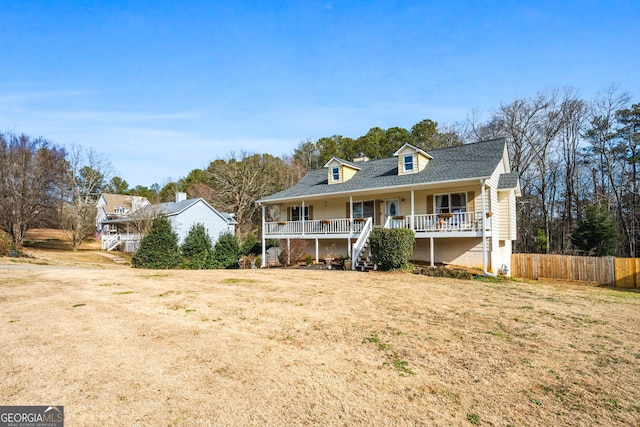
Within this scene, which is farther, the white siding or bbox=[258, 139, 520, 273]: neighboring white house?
the white siding

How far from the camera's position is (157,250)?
19.5m

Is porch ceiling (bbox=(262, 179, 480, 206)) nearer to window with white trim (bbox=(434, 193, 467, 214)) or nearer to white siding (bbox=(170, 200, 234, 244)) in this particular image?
window with white trim (bbox=(434, 193, 467, 214))

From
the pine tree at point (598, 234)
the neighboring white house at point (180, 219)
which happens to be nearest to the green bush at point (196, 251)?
the neighboring white house at point (180, 219)

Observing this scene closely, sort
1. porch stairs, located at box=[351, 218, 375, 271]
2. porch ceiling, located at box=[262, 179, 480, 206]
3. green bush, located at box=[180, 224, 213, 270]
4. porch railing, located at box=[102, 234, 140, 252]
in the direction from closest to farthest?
porch stairs, located at box=[351, 218, 375, 271] < porch ceiling, located at box=[262, 179, 480, 206] < green bush, located at box=[180, 224, 213, 270] < porch railing, located at box=[102, 234, 140, 252]

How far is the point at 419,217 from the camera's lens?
17469 mm

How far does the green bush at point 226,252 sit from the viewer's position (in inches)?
850

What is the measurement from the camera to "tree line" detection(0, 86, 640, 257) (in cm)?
2834

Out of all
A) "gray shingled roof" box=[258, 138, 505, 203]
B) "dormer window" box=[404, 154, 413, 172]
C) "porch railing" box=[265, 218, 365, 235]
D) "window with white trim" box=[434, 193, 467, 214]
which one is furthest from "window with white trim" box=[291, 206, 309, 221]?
"window with white trim" box=[434, 193, 467, 214]

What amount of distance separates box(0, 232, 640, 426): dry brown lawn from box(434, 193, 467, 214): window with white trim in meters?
8.64

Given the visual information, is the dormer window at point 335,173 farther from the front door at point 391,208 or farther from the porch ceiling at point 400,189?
the front door at point 391,208

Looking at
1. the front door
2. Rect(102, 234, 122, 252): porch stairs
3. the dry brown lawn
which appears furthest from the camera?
Rect(102, 234, 122, 252): porch stairs

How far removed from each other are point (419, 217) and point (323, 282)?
7.30m

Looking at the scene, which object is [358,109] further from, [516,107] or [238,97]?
[516,107]

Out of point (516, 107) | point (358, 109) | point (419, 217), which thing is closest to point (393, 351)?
point (419, 217)
